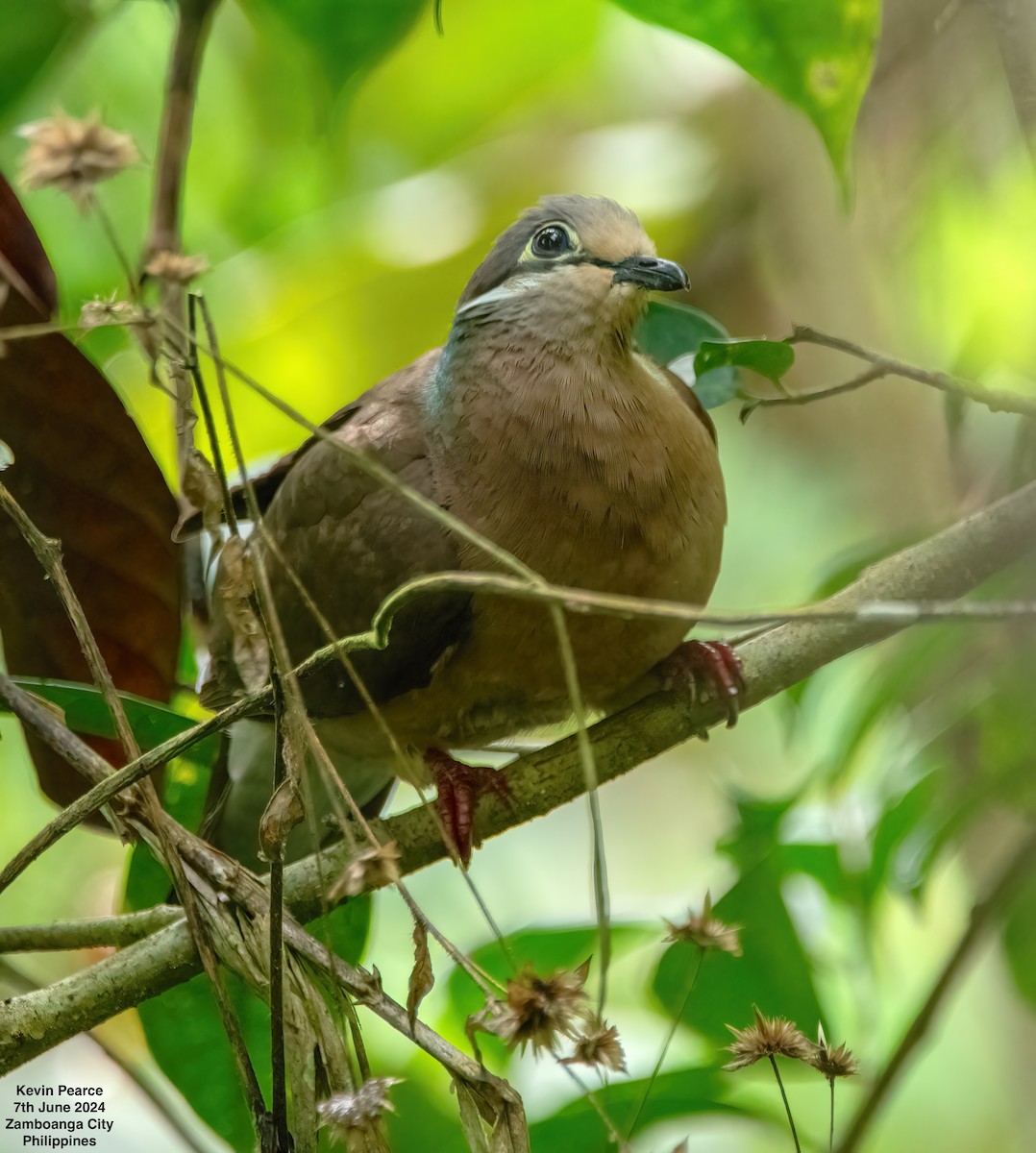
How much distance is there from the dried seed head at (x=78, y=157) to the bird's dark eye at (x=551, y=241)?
1010mm

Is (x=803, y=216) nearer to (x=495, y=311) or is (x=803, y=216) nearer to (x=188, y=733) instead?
(x=495, y=311)

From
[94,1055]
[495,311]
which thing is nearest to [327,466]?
[495,311]

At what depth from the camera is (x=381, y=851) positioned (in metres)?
1.00

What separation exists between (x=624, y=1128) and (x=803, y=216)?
8.73 ft

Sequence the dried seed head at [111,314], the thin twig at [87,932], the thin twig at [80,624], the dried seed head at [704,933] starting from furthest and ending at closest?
the thin twig at [87,932], the thin twig at [80,624], the dried seed head at [704,933], the dried seed head at [111,314]

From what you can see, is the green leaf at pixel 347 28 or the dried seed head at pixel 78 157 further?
the green leaf at pixel 347 28

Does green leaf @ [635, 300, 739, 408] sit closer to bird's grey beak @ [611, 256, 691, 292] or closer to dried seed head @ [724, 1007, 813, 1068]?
bird's grey beak @ [611, 256, 691, 292]

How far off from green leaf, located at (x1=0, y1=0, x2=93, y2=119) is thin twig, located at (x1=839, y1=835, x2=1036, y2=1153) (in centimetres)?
176

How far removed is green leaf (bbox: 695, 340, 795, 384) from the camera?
1.64 metres

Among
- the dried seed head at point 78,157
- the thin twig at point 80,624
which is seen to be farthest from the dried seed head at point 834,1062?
the dried seed head at point 78,157

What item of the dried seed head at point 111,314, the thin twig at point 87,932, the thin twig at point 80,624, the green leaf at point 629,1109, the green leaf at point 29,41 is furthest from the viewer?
the green leaf at point 29,41

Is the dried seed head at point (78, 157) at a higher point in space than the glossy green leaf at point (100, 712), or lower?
higher

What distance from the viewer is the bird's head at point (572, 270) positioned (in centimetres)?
190

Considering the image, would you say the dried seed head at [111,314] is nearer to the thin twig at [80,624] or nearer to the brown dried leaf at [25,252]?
the thin twig at [80,624]
